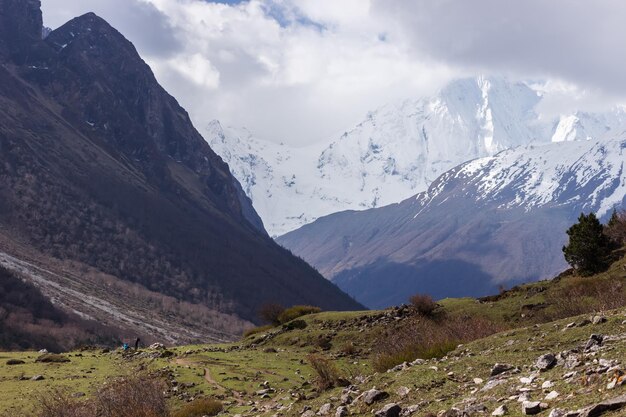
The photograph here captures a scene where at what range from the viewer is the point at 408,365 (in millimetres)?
22812

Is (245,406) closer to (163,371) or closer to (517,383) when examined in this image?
(163,371)

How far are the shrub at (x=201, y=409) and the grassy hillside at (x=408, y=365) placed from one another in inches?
8.6

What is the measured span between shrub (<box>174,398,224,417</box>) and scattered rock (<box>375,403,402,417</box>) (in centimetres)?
1099

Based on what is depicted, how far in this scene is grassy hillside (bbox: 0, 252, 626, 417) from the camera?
15.6m

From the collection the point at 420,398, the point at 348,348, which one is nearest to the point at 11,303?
the point at 348,348

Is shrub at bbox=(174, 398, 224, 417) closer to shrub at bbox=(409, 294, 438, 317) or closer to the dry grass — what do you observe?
the dry grass

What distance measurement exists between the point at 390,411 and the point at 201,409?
11.5 m

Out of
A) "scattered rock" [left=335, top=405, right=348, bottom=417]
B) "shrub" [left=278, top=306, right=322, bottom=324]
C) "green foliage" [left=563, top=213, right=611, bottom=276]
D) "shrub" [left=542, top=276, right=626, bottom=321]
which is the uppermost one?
"green foliage" [left=563, top=213, right=611, bottom=276]

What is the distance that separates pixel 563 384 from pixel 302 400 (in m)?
10.1

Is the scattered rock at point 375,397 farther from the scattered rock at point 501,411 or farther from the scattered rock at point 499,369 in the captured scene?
the scattered rock at point 501,411

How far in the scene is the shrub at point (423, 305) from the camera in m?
48.2

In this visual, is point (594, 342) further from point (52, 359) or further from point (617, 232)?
point (617, 232)

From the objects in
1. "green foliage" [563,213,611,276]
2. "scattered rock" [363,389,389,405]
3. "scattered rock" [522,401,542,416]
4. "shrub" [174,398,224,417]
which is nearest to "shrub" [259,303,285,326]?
"green foliage" [563,213,611,276]

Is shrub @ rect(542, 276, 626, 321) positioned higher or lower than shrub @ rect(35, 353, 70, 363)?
higher
